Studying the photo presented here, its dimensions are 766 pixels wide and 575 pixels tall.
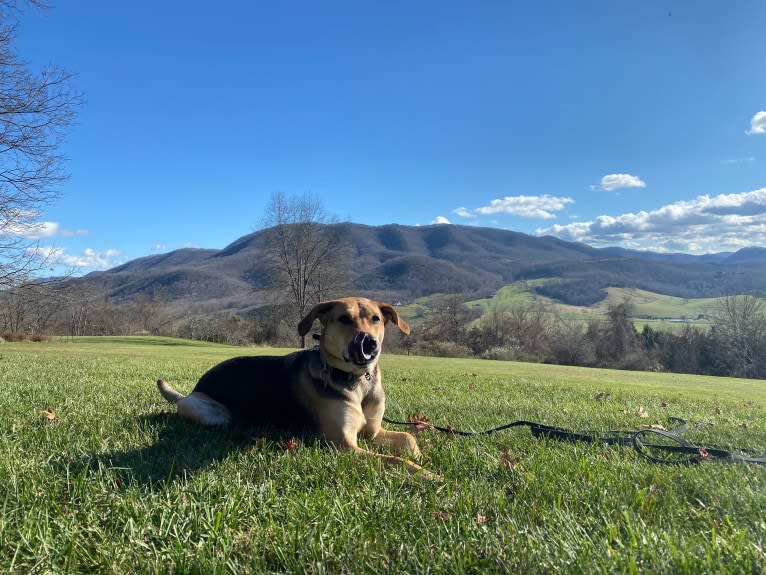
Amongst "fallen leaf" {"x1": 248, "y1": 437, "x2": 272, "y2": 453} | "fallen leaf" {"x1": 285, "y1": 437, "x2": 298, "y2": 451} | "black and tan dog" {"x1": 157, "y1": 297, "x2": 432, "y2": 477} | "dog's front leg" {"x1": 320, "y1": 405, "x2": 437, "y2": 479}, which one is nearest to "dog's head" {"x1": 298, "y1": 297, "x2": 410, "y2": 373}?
"black and tan dog" {"x1": 157, "y1": 297, "x2": 432, "y2": 477}

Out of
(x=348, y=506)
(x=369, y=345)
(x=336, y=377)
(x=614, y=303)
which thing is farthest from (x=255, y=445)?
(x=614, y=303)

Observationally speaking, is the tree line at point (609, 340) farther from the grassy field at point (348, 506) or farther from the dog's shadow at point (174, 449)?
the grassy field at point (348, 506)

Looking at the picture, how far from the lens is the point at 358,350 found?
4.11 m

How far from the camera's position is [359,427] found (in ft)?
14.1

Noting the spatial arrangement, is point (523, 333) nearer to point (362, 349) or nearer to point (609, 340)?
point (609, 340)

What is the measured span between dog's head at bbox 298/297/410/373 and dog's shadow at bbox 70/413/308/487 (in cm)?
81

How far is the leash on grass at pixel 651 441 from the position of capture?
3.90m

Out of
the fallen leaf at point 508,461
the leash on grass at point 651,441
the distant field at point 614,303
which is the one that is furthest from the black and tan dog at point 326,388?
the distant field at point 614,303

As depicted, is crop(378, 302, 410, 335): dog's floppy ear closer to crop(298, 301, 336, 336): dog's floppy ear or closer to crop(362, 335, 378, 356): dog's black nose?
crop(298, 301, 336, 336): dog's floppy ear

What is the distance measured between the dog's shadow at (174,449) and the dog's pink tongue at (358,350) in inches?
34.6

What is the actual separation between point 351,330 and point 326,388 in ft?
1.96

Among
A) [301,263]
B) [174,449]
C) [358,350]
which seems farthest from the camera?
[301,263]

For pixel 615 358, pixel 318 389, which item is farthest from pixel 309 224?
pixel 318 389

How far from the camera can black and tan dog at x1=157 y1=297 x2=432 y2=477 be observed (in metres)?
4.17
